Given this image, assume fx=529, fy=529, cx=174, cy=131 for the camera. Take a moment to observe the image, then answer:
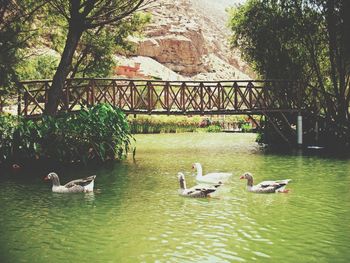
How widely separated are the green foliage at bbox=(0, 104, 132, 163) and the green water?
8.88ft

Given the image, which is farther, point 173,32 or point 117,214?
point 173,32

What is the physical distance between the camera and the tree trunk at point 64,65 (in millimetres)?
23078

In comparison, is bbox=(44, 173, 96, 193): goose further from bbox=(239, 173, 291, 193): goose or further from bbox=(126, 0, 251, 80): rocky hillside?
bbox=(126, 0, 251, 80): rocky hillside

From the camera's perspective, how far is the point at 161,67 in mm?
84000

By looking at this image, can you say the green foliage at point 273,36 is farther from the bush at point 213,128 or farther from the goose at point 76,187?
the bush at point 213,128

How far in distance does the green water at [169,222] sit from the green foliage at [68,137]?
2706 millimetres

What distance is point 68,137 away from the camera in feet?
68.9

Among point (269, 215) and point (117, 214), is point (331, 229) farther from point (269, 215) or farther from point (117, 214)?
point (117, 214)

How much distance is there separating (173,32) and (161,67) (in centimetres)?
1073

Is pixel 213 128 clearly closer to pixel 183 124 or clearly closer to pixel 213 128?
pixel 213 128

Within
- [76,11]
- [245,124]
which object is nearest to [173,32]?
[245,124]

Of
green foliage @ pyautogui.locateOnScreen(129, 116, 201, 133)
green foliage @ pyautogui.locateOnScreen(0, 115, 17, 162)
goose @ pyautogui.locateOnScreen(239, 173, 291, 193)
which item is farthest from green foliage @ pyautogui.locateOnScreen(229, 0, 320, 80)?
green foliage @ pyautogui.locateOnScreen(129, 116, 201, 133)

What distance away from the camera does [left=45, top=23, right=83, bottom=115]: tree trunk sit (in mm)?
23078

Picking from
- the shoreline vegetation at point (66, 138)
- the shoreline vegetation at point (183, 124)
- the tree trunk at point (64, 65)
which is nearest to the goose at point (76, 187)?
the shoreline vegetation at point (66, 138)
